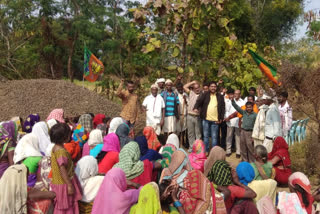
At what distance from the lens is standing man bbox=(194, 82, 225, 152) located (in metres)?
7.66

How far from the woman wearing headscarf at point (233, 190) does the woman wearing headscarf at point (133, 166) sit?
91 centimetres

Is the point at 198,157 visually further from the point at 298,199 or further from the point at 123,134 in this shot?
the point at 298,199

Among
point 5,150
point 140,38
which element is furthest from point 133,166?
point 140,38

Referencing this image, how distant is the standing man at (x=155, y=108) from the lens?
7.99 meters

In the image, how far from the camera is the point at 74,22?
16094 mm

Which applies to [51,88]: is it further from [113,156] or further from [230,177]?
[230,177]

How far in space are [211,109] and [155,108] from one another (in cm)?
131

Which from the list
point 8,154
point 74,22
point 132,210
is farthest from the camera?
point 74,22

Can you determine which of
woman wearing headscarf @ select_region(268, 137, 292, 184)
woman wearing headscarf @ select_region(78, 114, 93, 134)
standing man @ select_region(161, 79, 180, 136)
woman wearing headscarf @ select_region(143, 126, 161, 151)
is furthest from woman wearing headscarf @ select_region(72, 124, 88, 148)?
woman wearing headscarf @ select_region(268, 137, 292, 184)

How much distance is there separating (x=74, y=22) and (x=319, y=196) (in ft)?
48.3

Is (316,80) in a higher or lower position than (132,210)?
higher

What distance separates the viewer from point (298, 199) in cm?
364

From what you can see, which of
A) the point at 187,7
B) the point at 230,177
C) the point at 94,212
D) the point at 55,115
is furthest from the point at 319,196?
the point at 187,7

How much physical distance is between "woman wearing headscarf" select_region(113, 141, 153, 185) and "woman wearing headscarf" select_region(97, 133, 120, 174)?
1.73ft
